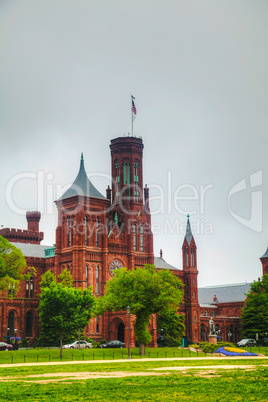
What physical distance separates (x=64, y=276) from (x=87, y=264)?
5.37 m

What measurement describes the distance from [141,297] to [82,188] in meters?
28.0

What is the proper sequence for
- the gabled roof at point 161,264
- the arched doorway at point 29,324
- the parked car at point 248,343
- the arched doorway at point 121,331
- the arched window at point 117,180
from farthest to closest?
the gabled roof at point 161,264
the arched window at point 117,180
the parked car at point 248,343
the arched doorway at point 29,324
the arched doorway at point 121,331

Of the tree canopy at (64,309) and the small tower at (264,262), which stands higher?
the small tower at (264,262)

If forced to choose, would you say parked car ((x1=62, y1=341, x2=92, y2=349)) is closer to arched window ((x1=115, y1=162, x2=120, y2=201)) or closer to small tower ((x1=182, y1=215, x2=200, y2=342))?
small tower ((x1=182, y1=215, x2=200, y2=342))

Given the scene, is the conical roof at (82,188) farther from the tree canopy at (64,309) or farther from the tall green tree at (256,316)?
the tall green tree at (256,316)

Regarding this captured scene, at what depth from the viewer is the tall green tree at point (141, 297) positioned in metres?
71.2

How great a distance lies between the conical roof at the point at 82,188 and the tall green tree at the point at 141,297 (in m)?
22.8

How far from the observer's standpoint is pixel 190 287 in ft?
357

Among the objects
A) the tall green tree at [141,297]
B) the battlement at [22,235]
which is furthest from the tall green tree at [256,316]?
the battlement at [22,235]

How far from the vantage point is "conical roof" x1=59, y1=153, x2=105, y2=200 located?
93.6 meters

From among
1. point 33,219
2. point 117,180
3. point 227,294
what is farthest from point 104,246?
point 227,294

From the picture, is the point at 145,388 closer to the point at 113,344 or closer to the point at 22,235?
the point at 113,344

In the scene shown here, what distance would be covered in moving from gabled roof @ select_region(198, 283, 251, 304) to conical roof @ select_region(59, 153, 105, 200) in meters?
51.6

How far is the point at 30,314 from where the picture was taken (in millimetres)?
92312
